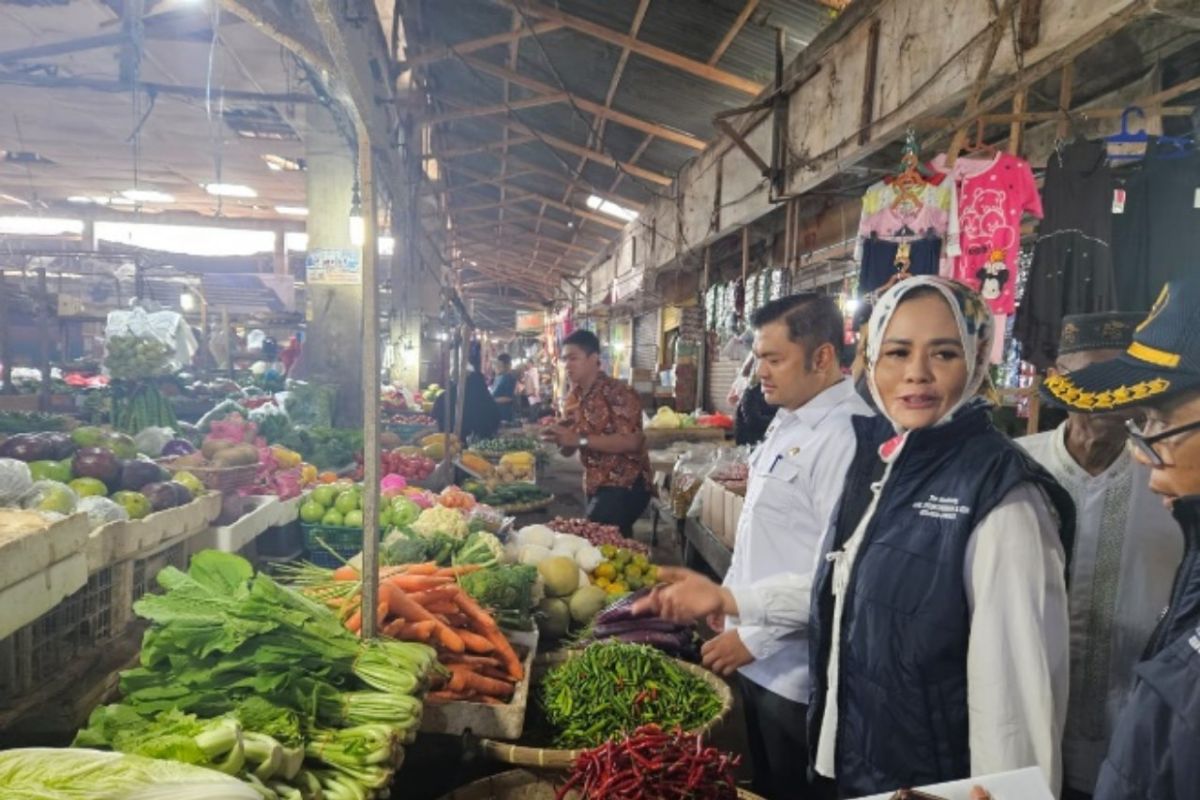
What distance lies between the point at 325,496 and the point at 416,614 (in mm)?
2040

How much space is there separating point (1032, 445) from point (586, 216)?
14.5m

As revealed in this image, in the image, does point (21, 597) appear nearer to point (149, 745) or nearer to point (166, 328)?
point (149, 745)

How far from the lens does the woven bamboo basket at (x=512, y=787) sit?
2.28 metres

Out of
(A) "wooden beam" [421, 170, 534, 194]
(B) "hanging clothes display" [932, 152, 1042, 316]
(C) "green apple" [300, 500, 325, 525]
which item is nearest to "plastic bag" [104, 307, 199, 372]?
(A) "wooden beam" [421, 170, 534, 194]

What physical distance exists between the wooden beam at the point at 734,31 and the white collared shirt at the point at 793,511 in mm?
4930

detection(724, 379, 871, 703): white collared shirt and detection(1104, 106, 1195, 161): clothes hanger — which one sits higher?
detection(1104, 106, 1195, 161): clothes hanger

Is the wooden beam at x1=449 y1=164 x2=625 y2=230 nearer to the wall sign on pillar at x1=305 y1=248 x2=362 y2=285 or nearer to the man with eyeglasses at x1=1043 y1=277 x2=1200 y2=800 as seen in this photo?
the wall sign on pillar at x1=305 y1=248 x2=362 y2=285

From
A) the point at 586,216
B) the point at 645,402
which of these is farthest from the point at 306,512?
the point at 586,216

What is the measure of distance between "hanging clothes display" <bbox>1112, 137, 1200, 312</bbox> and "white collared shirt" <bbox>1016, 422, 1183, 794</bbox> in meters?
1.96

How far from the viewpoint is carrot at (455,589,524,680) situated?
288cm

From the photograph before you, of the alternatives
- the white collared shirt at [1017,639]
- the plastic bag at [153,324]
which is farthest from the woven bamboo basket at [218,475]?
the plastic bag at [153,324]

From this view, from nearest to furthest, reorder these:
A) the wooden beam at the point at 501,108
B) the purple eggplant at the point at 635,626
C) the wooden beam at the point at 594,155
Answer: the purple eggplant at the point at 635,626
the wooden beam at the point at 501,108
the wooden beam at the point at 594,155

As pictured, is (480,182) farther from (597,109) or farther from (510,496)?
(510,496)

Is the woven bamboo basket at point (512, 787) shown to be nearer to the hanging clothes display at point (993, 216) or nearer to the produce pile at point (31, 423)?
the hanging clothes display at point (993, 216)
